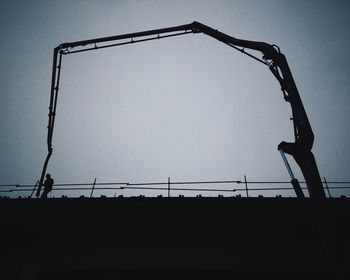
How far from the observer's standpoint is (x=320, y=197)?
208 inches

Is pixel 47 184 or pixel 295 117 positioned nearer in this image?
pixel 295 117
